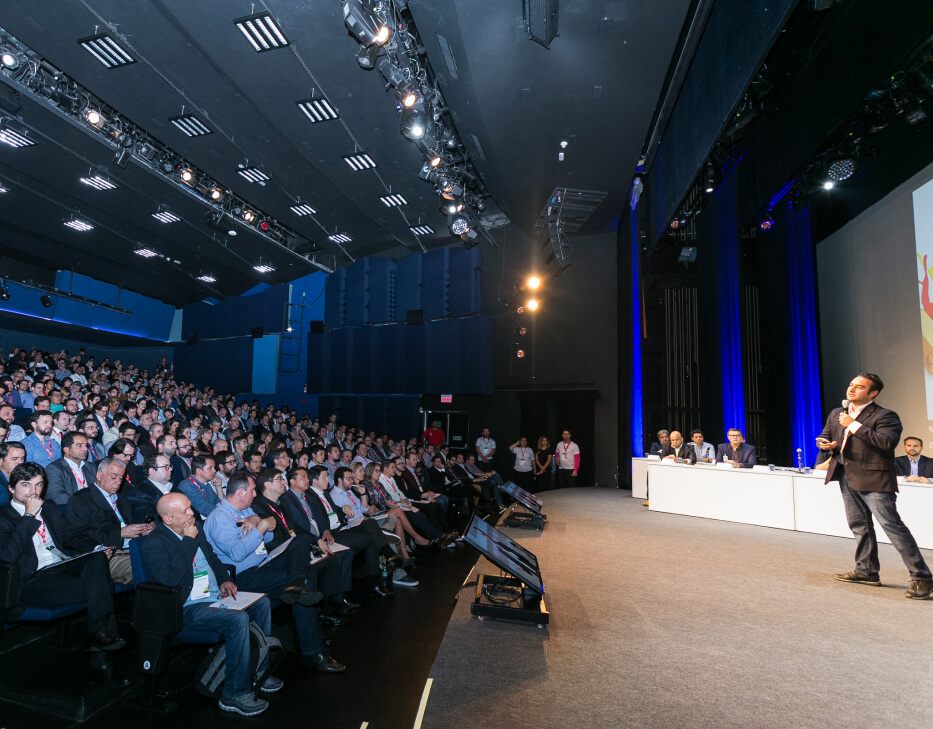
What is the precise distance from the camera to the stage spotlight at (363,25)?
178 inches

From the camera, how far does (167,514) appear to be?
2.77 m

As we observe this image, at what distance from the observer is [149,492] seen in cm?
405

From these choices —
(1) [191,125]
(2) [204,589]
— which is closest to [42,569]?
(2) [204,589]

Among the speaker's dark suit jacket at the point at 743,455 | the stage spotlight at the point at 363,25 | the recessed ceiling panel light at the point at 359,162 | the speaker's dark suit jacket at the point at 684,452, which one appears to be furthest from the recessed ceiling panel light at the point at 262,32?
the speaker's dark suit jacket at the point at 743,455

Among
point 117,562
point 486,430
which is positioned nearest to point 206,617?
point 117,562

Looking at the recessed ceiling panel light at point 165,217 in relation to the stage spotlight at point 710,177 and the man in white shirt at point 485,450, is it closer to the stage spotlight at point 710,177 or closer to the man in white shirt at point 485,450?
the man in white shirt at point 485,450

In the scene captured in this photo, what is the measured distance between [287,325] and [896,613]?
1400cm

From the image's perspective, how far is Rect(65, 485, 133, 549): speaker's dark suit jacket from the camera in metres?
3.33

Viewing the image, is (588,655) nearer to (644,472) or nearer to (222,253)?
(644,472)

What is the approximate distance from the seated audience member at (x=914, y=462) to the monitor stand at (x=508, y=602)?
5092 mm

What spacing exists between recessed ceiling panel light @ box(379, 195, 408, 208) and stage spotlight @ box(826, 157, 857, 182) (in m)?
6.76

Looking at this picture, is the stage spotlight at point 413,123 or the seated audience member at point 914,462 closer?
the seated audience member at point 914,462

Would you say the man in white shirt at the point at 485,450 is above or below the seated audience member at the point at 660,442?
below

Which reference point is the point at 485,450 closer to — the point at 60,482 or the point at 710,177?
the point at 710,177
